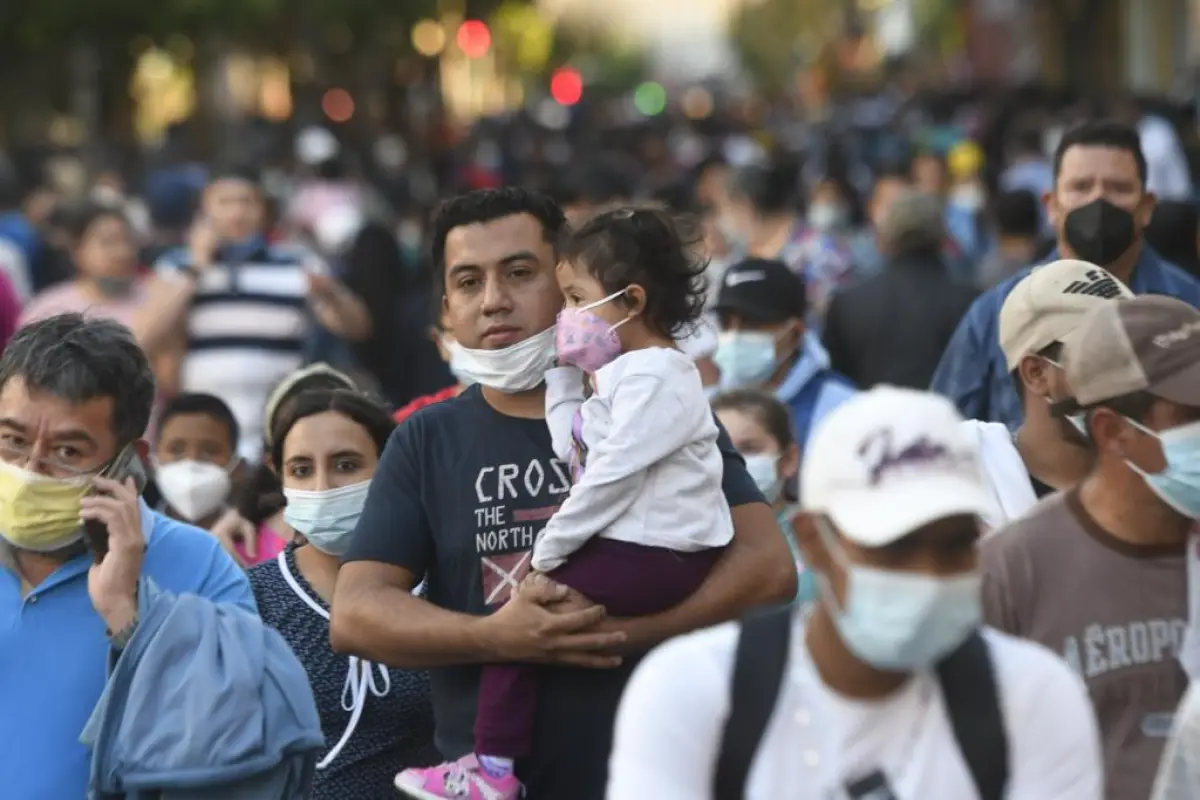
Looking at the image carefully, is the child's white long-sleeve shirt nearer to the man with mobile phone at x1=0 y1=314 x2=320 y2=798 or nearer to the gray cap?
the man with mobile phone at x1=0 y1=314 x2=320 y2=798

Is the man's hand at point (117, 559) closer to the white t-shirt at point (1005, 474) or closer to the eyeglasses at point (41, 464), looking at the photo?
the eyeglasses at point (41, 464)

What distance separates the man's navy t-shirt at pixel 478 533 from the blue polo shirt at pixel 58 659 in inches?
17.6

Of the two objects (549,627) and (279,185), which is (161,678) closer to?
(549,627)

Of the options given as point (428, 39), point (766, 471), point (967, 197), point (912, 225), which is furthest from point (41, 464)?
point (428, 39)

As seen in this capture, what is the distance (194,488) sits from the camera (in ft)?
26.1

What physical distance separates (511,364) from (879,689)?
5.27ft

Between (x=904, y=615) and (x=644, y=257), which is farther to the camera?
(x=644, y=257)

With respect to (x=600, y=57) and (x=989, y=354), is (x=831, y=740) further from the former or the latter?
(x=600, y=57)

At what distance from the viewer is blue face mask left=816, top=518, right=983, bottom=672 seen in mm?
3498

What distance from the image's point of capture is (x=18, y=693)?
4.93 meters

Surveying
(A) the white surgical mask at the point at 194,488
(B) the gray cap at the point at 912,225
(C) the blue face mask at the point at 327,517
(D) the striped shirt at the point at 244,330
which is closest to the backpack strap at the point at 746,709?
(C) the blue face mask at the point at 327,517

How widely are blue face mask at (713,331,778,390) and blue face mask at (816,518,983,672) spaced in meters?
4.83

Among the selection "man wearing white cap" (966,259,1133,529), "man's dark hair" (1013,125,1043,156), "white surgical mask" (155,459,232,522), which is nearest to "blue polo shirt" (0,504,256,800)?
"man wearing white cap" (966,259,1133,529)

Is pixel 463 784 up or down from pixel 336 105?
down
